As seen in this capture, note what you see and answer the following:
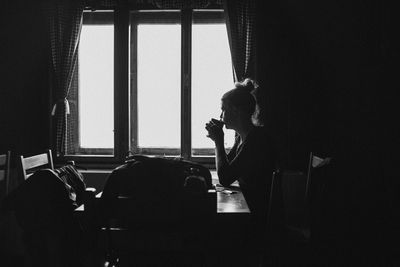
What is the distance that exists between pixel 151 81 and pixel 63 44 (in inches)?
28.9

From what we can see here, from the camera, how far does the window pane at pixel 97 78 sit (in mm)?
3334

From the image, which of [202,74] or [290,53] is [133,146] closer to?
[202,74]

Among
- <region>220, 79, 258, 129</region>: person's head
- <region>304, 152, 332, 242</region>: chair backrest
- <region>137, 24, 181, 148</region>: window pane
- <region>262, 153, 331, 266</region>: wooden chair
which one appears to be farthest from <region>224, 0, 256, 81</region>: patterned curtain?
<region>304, 152, 332, 242</region>: chair backrest

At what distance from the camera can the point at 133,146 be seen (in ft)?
11.0

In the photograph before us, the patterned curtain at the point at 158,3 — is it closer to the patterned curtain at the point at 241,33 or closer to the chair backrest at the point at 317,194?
the patterned curtain at the point at 241,33

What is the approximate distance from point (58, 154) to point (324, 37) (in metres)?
2.24

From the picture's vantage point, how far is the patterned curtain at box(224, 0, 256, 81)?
309cm

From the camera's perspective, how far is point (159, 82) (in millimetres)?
3314

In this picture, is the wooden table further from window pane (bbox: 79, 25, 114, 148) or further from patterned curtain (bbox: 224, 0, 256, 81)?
window pane (bbox: 79, 25, 114, 148)

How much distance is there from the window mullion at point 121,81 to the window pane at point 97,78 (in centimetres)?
5

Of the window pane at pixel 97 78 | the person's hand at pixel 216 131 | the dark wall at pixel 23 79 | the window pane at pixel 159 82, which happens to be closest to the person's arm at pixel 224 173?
the person's hand at pixel 216 131

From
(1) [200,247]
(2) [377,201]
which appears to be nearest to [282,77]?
(2) [377,201]

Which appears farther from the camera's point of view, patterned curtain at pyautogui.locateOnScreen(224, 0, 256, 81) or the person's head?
patterned curtain at pyautogui.locateOnScreen(224, 0, 256, 81)

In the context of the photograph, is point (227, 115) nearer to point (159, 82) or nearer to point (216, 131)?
point (216, 131)
